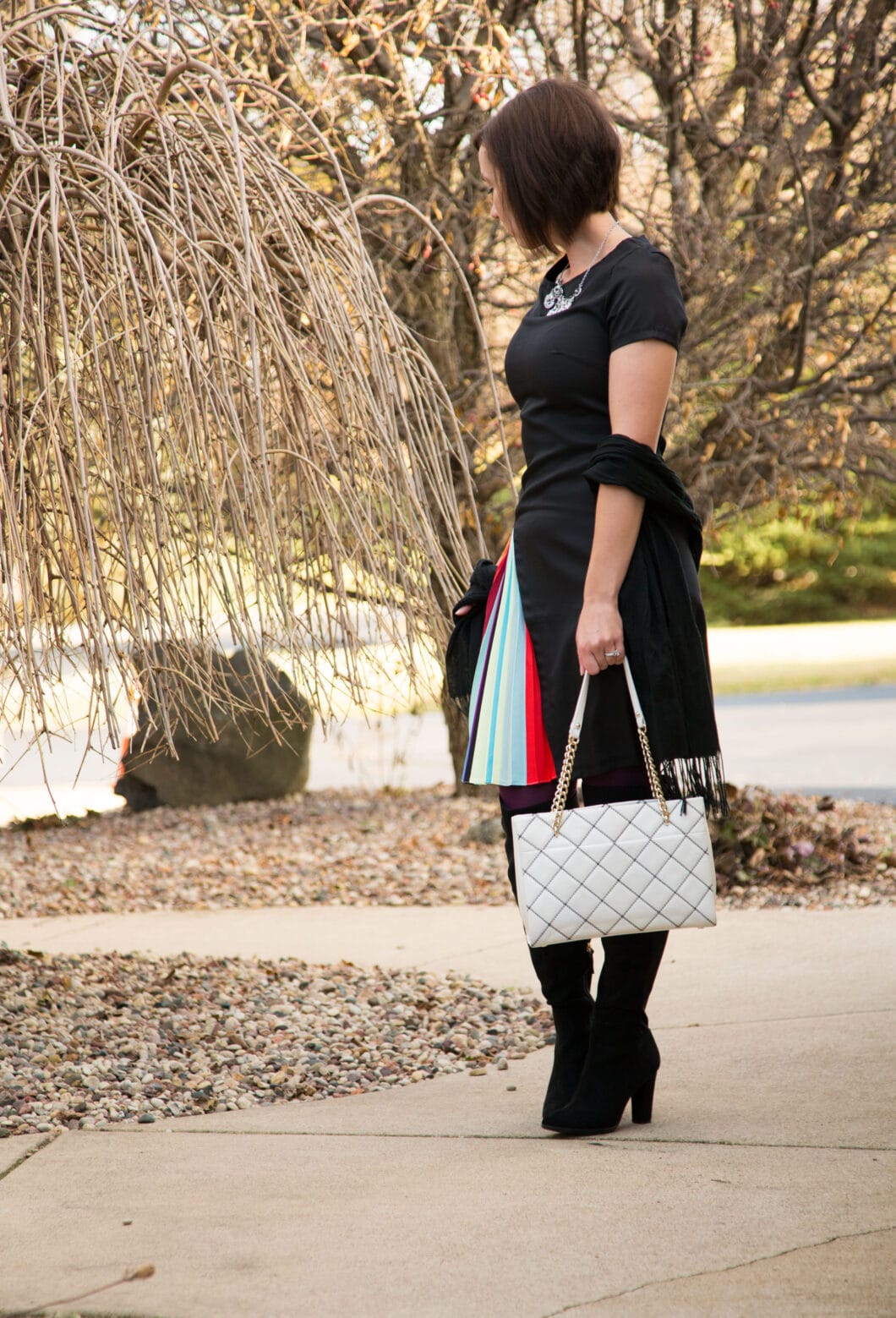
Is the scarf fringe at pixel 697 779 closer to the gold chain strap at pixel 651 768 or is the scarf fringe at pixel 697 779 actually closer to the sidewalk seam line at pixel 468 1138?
the gold chain strap at pixel 651 768

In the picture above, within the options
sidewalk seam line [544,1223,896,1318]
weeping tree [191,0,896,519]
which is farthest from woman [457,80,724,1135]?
weeping tree [191,0,896,519]

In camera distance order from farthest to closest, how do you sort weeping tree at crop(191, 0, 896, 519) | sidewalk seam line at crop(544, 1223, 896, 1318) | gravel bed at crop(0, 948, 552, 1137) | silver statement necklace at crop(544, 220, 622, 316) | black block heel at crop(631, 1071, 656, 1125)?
1. weeping tree at crop(191, 0, 896, 519)
2. gravel bed at crop(0, 948, 552, 1137)
3. black block heel at crop(631, 1071, 656, 1125)
4. silver statement necklace at crop(544, 220, 622, 316)
5. sidewalk seam line at crop(544, 1223, 896, 1318)

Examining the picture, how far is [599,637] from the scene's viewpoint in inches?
90.2

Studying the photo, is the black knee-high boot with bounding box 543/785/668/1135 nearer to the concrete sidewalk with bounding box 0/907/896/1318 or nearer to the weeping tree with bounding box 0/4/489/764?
the concrete sidewalk with bounding box 0/907/896/1318

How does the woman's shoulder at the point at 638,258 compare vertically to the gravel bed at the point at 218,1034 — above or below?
above

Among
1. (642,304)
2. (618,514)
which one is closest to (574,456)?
(618,514)

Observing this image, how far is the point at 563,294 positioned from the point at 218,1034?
72.1 inches

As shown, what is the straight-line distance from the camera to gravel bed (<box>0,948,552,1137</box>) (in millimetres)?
2832

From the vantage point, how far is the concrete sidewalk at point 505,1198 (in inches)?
71.8

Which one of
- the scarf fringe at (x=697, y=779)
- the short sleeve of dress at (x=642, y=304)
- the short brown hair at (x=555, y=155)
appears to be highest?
the short brown hair at (x=555, y=155)

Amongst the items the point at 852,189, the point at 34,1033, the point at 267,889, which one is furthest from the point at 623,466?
the point at 852,189

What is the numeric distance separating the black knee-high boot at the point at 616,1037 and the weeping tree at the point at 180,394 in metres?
0.70

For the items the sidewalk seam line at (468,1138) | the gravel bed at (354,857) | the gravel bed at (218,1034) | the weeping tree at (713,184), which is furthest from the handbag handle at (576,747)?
the weeping tree at (713,184)

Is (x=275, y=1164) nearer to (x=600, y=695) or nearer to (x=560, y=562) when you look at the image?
(x=600, y=695)
